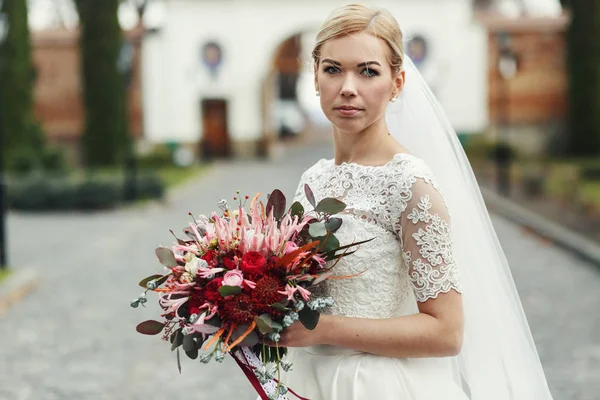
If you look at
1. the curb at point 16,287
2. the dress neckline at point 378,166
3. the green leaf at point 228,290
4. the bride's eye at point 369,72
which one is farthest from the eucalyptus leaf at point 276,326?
the curb at point 16,287

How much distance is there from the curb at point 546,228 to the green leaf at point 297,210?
29.8 feet

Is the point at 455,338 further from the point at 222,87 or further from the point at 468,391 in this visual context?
the point at 222,87

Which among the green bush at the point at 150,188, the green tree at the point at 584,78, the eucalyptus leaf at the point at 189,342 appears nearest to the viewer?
the eucalyptus leaf at the point at 189,342

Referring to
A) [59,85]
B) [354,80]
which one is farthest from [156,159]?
[354,80]

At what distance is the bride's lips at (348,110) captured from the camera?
2.03m

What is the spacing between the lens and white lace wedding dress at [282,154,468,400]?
6.48ft

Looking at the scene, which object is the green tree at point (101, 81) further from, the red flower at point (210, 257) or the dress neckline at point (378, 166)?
the red flower at point (210, 257)

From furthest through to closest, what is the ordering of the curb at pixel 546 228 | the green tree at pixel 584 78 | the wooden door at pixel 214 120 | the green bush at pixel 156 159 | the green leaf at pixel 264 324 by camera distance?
the wooden door at pixel 214 120 → the green bush at pixel 156 159 → the green tree at pixel 584 78 → the curb at pixel 546 228 → the green leaf at pixel 264 324

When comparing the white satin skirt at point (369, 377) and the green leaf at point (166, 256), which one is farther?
the white satin skirt at point (369, 377)

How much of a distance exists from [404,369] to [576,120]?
27132 millimetres

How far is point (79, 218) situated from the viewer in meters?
17.6

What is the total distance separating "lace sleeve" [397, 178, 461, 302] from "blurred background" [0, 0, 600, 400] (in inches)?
21.4

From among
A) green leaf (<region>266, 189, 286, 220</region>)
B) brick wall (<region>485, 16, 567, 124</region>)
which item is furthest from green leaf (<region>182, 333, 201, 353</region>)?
brick wall (<region>485, 16, 567, 124</region>)

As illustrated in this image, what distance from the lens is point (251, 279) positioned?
187 centimetres
